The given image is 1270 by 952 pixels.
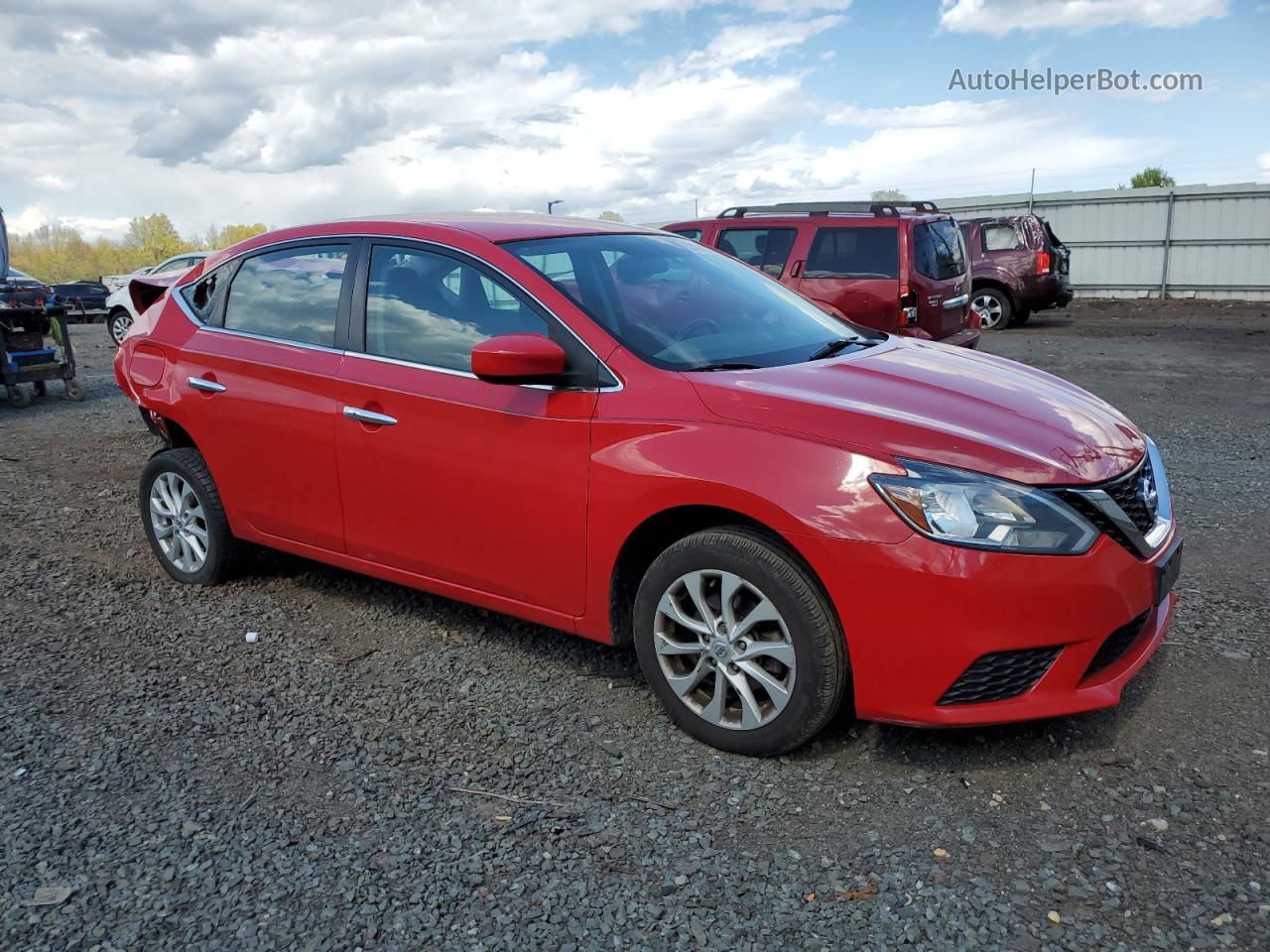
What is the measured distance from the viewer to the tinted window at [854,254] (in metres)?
10.2

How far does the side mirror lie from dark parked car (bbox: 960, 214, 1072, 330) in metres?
16.2

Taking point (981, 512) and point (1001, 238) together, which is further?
point (1001, 238)

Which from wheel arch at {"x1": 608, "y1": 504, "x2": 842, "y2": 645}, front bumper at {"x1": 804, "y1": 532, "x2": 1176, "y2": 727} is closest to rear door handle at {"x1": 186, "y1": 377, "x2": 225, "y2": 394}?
wheel arch at {"x1": 608, "y1": 504, "x2": 842, "y2": 645}

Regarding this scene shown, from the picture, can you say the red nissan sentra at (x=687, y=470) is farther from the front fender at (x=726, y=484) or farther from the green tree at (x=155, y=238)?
the green tree at (x=155, y=238)

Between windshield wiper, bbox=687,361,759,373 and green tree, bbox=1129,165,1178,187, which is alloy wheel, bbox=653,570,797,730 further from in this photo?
green tree, bbox=1129,165,1178,187

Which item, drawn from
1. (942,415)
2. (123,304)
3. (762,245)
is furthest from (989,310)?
(942,415)

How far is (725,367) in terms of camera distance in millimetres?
3539

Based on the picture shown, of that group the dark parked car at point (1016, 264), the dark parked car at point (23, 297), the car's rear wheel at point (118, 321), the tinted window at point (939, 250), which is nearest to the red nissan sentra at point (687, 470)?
the tinted window at point (939, 250)

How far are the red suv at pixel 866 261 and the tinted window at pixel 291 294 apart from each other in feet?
19.6

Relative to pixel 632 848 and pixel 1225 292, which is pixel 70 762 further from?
pixel 1225 292

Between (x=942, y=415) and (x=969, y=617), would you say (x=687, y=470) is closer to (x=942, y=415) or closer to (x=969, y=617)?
(x=942, y=415)

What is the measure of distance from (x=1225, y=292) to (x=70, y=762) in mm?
24706

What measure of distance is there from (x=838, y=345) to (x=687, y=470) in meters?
1.18

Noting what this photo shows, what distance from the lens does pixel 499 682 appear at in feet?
13.0
